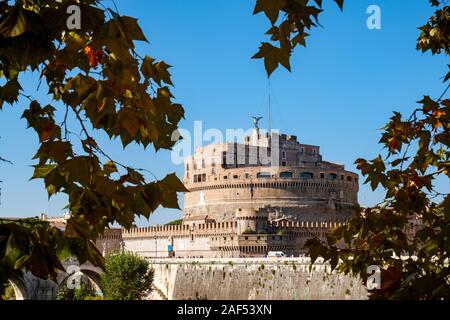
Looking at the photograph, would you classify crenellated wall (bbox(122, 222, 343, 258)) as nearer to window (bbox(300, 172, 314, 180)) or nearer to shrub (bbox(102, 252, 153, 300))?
window (bbox(300, 172, 314, 180))

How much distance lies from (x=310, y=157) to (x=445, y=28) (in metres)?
56.3

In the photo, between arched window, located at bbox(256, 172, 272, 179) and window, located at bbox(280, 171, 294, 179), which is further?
window, located at bbox(280, 171, 294, 179)

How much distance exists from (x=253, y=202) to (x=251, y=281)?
23.6 meters

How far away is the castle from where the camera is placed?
41.8 m

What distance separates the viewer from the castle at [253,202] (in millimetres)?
41781

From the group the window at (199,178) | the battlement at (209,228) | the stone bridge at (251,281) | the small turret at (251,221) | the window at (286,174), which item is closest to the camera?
the stone bridge at (251,281)

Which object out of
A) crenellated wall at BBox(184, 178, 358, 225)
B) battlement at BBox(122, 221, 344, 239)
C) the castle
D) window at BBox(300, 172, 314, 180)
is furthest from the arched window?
battlement at BBox(122, 221, 344, 239)

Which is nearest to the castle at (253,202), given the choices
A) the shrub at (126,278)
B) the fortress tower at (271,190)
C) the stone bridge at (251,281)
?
the fortress tower at (271,190)

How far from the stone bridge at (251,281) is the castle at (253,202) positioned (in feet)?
29.6

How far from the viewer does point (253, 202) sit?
5125 centimetres

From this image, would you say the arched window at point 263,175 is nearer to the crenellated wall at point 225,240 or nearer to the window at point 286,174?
the window at point 286,174

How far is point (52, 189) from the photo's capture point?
2.48 metres

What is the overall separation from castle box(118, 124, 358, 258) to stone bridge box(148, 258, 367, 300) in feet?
29.6

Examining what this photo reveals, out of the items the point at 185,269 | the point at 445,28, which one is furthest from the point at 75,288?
the point at 445,28
